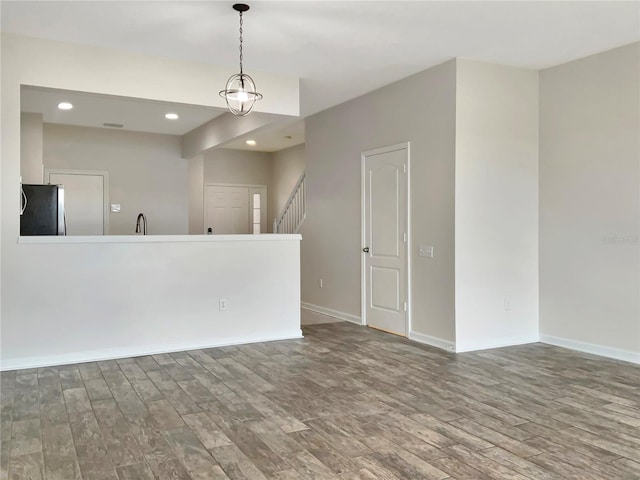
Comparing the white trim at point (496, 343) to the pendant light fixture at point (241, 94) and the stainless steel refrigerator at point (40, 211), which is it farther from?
the stainless steel refrigerator at point (40, 211)

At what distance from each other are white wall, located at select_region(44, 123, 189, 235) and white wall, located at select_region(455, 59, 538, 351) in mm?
5468

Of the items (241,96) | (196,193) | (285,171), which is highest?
(285,171)

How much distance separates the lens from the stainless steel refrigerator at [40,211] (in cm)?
508

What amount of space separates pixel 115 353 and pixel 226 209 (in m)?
6.15

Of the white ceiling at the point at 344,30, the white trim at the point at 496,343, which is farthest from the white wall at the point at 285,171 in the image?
the white trim at the point at 496,343

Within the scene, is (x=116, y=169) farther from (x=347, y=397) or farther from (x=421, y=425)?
(x=421, y=425)

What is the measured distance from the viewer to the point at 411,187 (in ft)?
18.7

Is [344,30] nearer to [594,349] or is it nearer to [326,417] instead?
[326,417]

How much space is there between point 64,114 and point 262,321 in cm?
425

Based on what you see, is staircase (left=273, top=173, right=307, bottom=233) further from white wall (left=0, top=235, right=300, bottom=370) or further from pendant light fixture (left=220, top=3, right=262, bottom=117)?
pendant light fixture (left=220, top=3, right=262, bottom=117)

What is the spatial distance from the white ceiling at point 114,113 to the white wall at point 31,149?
0.47ft

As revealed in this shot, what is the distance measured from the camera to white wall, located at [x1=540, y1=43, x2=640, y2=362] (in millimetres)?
4738

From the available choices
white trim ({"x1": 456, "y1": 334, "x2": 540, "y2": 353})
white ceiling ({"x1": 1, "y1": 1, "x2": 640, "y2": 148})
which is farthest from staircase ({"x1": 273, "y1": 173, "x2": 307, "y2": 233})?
white trim ({"x1": 456, "y1": 334, "x2": 540, "y2": 353})

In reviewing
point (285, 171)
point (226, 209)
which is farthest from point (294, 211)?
point (226, 209)
